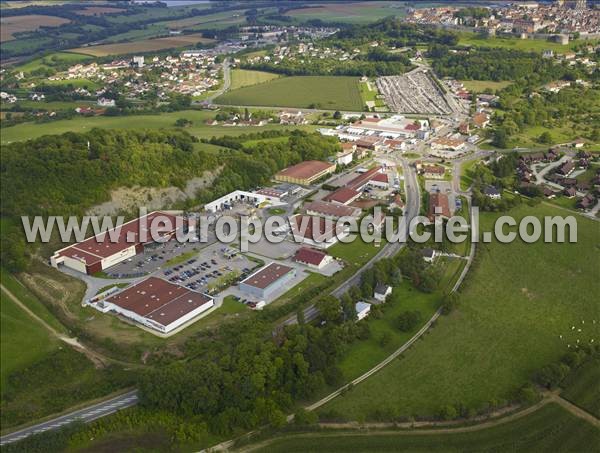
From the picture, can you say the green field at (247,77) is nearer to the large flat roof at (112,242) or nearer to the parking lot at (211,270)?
the large flat roof at (112,242)

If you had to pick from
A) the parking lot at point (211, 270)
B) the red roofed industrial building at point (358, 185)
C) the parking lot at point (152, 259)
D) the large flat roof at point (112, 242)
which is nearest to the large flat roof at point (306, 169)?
the red roofed industrial building at point (358, 185)

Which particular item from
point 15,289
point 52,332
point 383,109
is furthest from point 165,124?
point 52,332

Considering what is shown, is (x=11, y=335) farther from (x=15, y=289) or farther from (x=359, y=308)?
(x=359, y=308)

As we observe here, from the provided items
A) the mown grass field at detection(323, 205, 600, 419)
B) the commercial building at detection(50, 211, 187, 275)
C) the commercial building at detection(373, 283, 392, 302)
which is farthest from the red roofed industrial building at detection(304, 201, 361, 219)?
the commercial building at detection(373, 283, 392, 302)

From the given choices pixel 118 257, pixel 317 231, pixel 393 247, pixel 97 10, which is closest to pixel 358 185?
pixel 317 231

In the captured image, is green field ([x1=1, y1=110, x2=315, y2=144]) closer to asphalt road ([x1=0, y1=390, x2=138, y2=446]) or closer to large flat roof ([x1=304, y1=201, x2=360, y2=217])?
large flat roof ([x1=304, y1=201, x2=360, y2=217])

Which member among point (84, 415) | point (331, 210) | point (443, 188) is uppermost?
point (84, 415)

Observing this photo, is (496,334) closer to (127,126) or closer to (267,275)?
(267,275)
